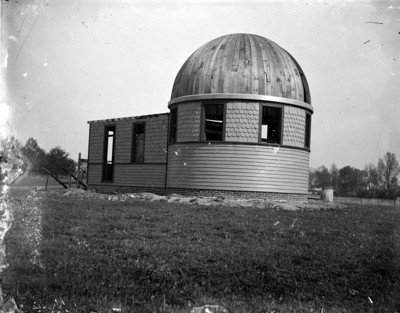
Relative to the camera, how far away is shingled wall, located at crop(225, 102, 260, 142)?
15.1 m

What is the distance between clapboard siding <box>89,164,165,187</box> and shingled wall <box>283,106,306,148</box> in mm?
5615

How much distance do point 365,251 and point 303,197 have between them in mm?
10038

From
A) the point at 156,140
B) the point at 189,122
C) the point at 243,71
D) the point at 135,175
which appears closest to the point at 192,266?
the point at 189,122

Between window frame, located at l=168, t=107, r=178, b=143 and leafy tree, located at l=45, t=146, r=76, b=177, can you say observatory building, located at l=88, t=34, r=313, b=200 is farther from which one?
leafy tree, located at l=45, t=146, r=76, b=177

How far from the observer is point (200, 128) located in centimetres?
1558

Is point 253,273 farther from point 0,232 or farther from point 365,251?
point 0,232

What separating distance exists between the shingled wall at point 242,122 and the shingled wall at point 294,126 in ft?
4.33

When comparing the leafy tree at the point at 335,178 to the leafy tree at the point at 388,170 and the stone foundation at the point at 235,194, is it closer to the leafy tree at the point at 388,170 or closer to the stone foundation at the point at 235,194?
the stone foundation at the point at 235,194

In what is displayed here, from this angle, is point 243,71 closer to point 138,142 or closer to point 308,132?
point 308,132

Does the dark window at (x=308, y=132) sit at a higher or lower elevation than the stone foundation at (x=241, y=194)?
higher

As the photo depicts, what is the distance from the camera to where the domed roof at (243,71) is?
50.0 ft

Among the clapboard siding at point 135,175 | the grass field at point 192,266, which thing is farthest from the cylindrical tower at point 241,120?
the grass field at point 192,266

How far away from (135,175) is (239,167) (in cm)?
612

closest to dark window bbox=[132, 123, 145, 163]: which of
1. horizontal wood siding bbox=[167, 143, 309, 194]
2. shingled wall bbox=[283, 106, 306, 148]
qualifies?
horizontal wood siding bbox=[167, 143, 309, 194]
